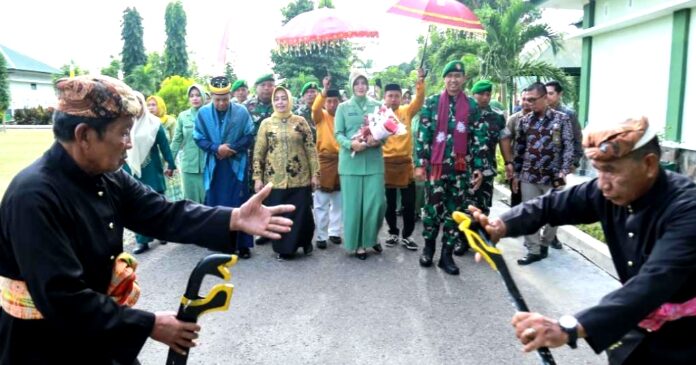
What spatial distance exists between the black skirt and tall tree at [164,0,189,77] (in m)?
35.9

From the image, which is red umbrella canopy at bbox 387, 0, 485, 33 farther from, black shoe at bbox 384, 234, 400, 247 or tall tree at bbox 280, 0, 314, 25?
tall tree at bbox 280, 0, 314, 25

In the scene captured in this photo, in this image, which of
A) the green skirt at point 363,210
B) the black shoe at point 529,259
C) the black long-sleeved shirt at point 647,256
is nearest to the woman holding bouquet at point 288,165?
the green skirt at point 363,210

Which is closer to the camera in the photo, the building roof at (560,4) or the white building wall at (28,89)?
the building roof at (560,4)

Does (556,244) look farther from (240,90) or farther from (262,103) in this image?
(240,90)

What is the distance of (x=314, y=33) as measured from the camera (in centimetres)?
693

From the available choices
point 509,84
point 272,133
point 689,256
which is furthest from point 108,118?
point 509,84

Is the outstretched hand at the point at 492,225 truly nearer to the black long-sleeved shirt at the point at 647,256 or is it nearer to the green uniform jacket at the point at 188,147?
the black long-sleeved shirt at the point at 647,256

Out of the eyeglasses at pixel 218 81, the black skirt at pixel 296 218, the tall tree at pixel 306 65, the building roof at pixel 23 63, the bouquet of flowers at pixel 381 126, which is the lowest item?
the black skirt at pixel 296 218

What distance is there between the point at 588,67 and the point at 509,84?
2.23 metres

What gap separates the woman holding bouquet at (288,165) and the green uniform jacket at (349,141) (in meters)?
0.34

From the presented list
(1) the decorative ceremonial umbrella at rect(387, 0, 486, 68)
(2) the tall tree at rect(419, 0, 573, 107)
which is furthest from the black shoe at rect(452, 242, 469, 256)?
(2) the tall tree at rect(419, 0, 573, 107)

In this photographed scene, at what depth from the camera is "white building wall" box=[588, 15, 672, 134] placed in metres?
9.51

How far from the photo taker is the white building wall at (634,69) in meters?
9.51

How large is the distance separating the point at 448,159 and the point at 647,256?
139 inches
